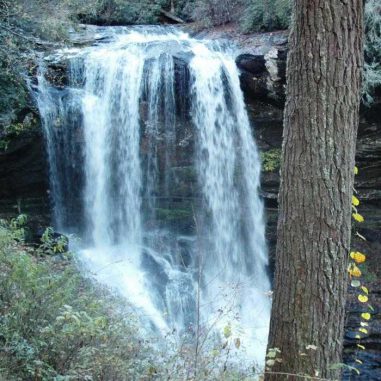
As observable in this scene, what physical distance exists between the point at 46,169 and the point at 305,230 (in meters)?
7.89

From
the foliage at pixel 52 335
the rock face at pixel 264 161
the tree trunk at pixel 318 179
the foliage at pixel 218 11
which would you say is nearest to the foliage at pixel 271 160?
the rock face at pixel 264 161

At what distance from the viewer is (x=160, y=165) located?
34.5 ft

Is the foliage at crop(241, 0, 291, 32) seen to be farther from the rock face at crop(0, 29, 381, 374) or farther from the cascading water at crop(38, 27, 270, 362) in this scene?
the cascading water at crop(38, 27, 270, 362)

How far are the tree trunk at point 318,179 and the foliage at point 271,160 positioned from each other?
7.65m

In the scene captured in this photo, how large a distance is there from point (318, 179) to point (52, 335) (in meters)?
2.30

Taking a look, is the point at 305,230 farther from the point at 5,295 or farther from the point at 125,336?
→ the point at 5,295

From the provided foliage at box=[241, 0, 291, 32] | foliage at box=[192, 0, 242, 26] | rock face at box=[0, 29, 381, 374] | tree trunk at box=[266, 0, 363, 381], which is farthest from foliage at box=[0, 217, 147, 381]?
foliage at box=[192, 0, 242, 26]

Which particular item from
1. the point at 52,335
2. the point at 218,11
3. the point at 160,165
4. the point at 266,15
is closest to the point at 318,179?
the point at 52,335

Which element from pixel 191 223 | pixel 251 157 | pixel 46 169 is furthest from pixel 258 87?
pixel 46 169

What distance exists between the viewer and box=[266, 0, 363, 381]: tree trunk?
291cm

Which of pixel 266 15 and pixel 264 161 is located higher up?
pixel 266 15

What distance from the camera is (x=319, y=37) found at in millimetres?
2893

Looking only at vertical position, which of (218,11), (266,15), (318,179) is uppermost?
(218,11)

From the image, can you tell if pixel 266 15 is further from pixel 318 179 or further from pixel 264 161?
pixel 318 179
